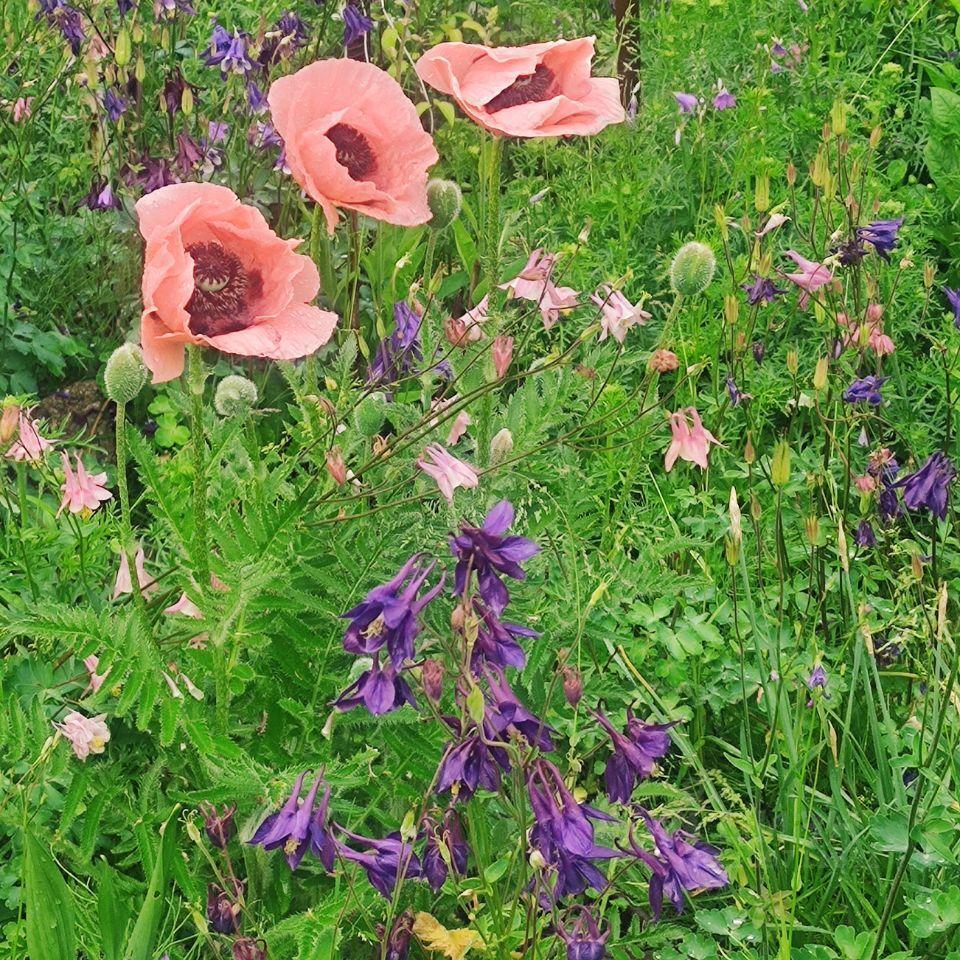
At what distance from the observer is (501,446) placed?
1.76m

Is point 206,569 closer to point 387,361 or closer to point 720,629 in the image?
point 387,361

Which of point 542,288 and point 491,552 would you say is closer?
point 491,552

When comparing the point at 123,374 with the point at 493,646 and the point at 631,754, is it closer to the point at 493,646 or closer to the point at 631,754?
the point at 493,646

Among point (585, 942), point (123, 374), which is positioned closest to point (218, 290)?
point (123, 374)

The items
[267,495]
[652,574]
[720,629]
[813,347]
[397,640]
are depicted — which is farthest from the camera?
[813,347]

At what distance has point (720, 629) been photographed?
235 centimetres

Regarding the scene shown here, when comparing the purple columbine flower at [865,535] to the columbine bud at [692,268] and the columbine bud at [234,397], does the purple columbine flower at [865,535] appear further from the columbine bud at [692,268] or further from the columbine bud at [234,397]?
the columbine bud at [234,397]

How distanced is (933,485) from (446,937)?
1086 millimetres

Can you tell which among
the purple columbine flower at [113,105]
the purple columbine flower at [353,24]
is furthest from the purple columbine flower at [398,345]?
the purple columbine flower at [113,105]

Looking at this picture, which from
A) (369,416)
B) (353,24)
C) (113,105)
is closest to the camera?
(369,416)

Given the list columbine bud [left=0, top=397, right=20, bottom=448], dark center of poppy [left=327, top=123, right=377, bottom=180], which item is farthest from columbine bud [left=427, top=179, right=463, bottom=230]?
columbine bud [left=0, top=397, right=20, bottom=448]

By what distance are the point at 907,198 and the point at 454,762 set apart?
2.49 metres

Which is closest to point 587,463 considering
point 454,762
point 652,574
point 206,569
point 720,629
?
point 720,629

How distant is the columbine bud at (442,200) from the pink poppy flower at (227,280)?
0.39 metres
